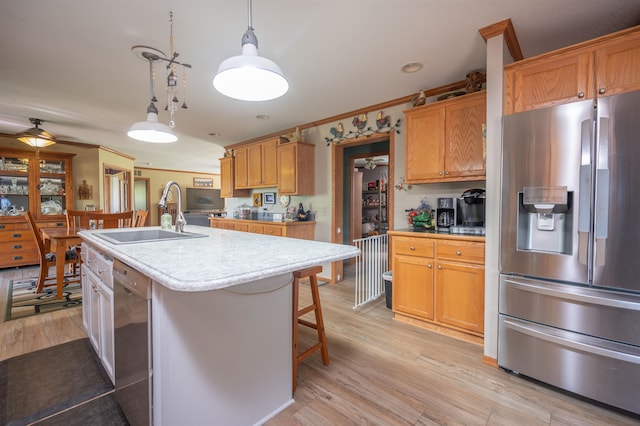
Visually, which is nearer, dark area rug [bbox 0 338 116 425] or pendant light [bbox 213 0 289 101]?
pendant light [bbox 213 0 289 101]

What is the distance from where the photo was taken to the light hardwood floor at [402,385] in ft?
5.03

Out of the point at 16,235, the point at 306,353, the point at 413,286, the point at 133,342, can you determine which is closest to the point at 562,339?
the point at 413,286

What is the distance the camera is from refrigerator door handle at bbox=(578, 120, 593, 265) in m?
1.61

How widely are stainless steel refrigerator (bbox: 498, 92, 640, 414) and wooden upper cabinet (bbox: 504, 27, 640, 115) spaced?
0.17 m

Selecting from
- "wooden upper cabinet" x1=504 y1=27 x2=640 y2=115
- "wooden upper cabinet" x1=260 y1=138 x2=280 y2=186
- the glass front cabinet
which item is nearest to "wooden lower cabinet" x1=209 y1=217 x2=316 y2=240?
"wooden upper cabinet" x1=260 y1=138 x2=280 y2=186

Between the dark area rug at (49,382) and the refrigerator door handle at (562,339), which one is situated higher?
the refrigerator door handle at (562,339)

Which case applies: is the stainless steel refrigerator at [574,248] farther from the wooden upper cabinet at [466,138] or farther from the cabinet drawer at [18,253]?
the cabinet drawer at [18,253]

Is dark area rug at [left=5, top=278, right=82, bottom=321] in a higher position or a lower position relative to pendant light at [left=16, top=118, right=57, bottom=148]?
lower

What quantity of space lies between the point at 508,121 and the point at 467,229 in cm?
100

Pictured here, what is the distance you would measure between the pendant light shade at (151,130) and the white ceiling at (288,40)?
0.60 metres

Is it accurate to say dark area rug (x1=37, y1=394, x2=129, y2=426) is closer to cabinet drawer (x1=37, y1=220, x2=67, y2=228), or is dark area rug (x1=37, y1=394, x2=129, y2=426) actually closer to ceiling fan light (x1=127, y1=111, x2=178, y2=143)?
ceiling fan light (x1=127, y1=111, x2=178, y2=143)

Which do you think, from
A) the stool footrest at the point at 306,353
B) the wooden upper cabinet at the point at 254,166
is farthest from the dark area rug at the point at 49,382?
the wooden upper cabinet at the point at 254,166

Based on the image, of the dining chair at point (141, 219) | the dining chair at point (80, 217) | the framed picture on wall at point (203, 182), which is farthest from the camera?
the framed picture on wall at point (203, 182)

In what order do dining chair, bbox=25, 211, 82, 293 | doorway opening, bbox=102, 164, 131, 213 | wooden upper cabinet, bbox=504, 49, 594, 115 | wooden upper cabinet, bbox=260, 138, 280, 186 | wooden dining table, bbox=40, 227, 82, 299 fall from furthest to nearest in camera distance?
doorway opening, bbox=102, 164, 131, 213, wooden upper cabinet, bbox=260, 138, 280, 186, dining chair, bbox=25, 211, 82, 293, wooden dining table, bbox=40, 227, 82, 299, wooden upper cabinet, bbox=504, 49, 594, 115
